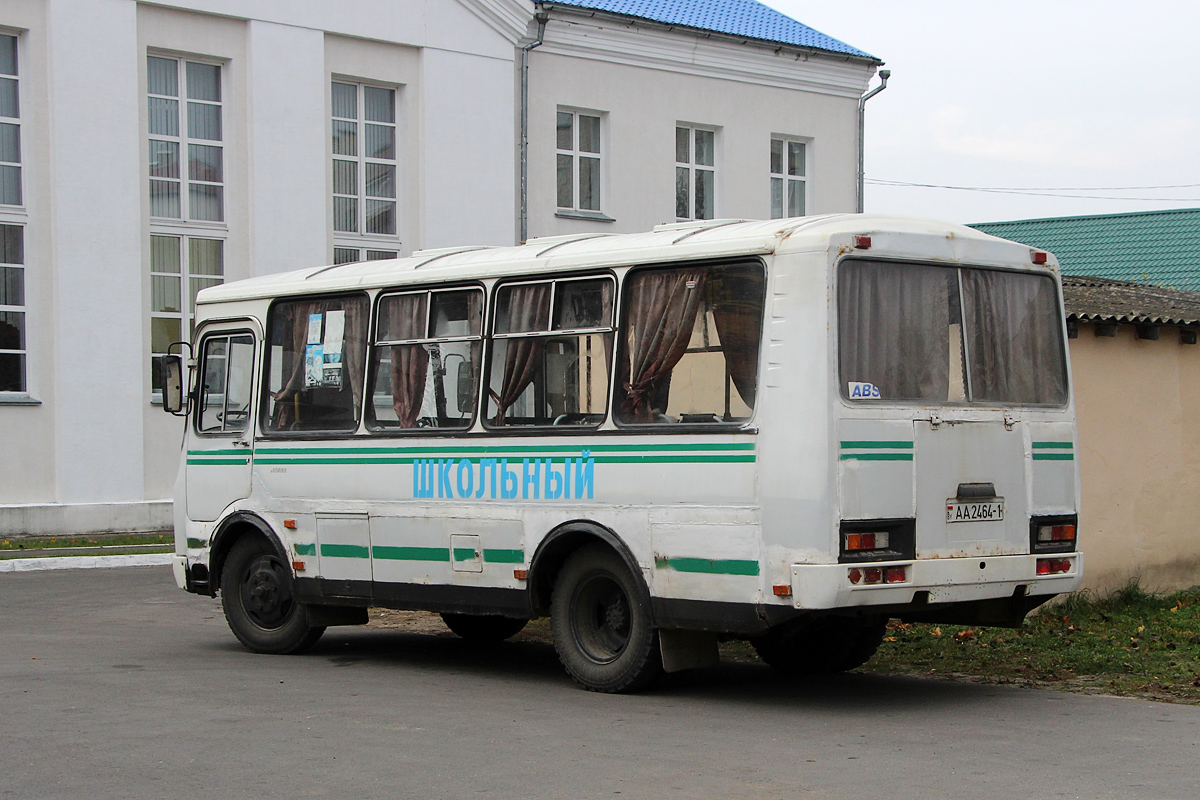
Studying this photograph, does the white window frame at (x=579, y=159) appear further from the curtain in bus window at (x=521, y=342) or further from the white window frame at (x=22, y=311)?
the curtain in bus window at (x=521, y=342)

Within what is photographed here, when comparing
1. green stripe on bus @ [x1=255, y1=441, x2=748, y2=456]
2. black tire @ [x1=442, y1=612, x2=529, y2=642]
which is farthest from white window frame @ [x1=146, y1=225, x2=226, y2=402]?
green stripe on bus @ [x1=255, y1=441, x2=748, y2=456]

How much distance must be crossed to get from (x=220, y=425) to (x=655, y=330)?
172 inches

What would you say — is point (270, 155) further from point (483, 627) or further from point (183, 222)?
point (483, 627)

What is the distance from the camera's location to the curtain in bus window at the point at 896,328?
9.07 metres

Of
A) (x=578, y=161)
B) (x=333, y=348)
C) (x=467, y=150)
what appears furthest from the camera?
(x=578, y=161)

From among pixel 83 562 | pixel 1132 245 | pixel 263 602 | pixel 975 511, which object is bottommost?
pixel 83 562

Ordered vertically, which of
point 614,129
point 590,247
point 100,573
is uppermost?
point 614,129

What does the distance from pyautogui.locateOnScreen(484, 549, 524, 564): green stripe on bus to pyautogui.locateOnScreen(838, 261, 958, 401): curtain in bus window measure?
254 cm

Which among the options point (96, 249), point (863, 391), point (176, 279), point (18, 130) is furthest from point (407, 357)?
point (176, 279)

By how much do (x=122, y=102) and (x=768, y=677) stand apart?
1621 centimetres

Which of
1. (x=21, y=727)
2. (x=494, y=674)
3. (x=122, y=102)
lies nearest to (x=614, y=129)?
(x=122, y=102)

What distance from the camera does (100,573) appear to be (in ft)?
62.0

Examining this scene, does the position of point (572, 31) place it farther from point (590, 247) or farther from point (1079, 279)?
point (590, 247)

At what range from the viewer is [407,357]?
36.8ft
